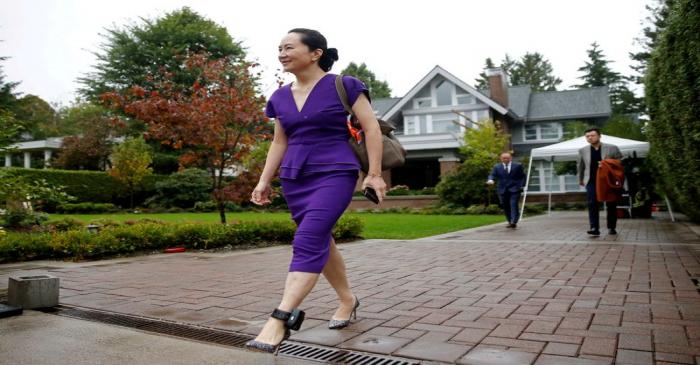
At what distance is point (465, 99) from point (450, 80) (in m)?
1.51

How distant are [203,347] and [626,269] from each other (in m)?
4.14

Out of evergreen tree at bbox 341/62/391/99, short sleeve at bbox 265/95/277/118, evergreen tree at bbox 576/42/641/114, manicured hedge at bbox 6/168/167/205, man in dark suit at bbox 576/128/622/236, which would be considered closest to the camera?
short sleeve at bbox 265/95/277/118

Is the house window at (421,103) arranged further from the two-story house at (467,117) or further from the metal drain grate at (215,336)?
the metal drain grate at (215,336)

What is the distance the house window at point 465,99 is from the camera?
97.8 feet

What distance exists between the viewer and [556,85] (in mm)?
63844

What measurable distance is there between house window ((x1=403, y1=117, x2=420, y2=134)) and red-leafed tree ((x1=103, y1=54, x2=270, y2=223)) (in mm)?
21864

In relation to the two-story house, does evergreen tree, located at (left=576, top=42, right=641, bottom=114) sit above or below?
above

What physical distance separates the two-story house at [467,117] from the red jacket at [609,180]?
63.5ft

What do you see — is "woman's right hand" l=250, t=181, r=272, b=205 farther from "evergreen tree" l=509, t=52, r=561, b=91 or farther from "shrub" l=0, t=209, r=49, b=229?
"evergreen tree" l=509, t=52, r=561, b=91

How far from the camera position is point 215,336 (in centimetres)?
279

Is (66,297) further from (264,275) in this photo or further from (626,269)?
(626,269)

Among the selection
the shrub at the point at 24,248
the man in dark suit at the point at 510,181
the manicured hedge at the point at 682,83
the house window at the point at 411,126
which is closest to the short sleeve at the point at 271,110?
the manicured hedge at the point at 682,83

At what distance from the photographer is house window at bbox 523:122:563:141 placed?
31.3 meters

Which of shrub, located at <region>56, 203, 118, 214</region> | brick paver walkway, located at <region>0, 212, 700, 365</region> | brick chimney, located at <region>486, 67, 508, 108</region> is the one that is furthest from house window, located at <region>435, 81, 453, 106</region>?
brick paver walkway, located at <region>0, 212, 700, 365</region>
